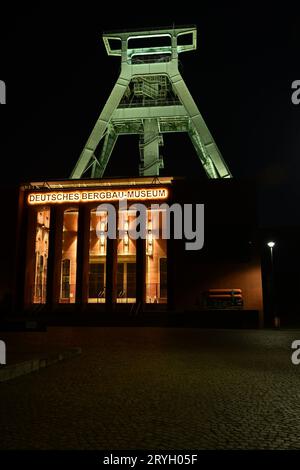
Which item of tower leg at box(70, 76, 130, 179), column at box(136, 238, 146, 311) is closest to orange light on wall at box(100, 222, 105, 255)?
tower leg at box(70, 76, 130, 179)

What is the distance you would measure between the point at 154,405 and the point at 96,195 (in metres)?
27.2

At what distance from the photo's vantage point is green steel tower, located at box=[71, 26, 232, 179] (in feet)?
126

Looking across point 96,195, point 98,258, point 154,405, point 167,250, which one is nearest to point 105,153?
point 96,195

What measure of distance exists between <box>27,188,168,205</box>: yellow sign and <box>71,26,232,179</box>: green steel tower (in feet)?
14.7

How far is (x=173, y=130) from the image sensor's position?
135 ft

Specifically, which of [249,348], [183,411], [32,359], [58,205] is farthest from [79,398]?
[58,205]

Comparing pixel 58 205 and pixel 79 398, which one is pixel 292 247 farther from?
pixel 79 398

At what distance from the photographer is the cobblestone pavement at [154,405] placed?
466 cm

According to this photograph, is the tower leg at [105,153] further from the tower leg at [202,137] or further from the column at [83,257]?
the column at [83,257]

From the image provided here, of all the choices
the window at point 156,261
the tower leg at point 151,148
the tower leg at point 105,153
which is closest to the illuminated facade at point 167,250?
the window at point 156,261

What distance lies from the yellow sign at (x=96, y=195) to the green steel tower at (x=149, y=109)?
176 inches

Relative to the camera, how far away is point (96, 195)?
32.6 meters

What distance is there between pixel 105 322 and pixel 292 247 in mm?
18321

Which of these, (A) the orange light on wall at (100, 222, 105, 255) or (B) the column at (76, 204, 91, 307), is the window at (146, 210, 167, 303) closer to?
(A) the orange light on wall at (100, 222, 105, 255)
